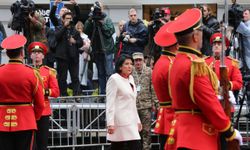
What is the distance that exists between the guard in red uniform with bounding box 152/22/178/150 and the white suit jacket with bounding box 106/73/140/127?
123cm

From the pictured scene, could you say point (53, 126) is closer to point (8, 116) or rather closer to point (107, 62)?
point (107, 62)

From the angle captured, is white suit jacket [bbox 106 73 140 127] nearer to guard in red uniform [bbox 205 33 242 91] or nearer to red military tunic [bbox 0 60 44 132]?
guard in red uniform [bbox 205 33 242 91]

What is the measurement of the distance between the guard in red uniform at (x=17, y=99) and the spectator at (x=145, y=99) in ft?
10.4

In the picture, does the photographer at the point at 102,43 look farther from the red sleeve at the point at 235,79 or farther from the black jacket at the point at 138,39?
the red sleeve at the point at 235,79

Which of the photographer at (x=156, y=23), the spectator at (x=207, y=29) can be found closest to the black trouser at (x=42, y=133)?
the photographer at (x=156, y=23)

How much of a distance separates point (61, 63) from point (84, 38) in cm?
101

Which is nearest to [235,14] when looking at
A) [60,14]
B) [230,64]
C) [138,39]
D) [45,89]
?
[230,64]

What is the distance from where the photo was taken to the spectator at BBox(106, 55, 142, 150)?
9.79 meters

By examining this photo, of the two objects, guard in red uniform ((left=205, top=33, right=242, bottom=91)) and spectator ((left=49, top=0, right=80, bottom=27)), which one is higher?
spectator ((left=49, top=0, right=80, bottom=27))

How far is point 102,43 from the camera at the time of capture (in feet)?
43.6

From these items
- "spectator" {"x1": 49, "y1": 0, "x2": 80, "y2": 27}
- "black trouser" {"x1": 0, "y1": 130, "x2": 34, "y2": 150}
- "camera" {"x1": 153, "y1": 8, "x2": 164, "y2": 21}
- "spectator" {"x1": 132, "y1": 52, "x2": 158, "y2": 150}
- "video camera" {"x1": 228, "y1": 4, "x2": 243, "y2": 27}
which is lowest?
"black trouser" {"x1": 0, "y1": 130, "x2": 34, "y2": 150}

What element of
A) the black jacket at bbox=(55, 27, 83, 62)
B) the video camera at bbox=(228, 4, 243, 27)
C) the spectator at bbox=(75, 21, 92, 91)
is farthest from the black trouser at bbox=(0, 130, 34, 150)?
the spectator at bbox=(75, 21, 92, 91)

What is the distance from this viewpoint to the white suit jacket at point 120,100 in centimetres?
973

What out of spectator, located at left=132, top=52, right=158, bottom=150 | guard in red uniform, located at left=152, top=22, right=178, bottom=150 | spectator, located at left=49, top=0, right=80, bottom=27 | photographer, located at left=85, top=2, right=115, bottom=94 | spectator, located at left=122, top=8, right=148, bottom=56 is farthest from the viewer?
photographer, located at left=85, top=2, right=115, bottom=94
